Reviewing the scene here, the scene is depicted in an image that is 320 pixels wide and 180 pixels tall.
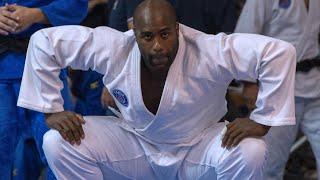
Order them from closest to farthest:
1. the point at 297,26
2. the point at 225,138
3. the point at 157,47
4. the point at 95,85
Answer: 1. the point at 157,47
2. the point at 225,138
3. the point at 297,26
4. the point at 95,85

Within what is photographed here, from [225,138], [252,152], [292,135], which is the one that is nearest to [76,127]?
[225,138]

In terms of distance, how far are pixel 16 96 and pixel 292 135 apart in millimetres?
1298

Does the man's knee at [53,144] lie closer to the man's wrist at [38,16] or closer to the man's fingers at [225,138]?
the man's wrist at [38,16]

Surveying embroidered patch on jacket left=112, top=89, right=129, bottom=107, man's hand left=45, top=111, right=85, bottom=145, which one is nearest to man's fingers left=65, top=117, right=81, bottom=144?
man's hand left=45, top=111, right=85, bottom=145

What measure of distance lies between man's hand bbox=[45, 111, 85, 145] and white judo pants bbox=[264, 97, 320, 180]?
0.95 m

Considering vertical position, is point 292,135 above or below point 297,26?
below

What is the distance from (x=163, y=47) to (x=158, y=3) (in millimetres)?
163

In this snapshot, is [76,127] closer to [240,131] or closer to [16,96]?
[16,96]

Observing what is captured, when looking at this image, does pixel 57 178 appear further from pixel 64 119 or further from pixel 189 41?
pixel 189 41

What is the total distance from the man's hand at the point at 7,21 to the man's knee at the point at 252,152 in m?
0.99

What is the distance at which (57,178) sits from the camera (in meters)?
2.41

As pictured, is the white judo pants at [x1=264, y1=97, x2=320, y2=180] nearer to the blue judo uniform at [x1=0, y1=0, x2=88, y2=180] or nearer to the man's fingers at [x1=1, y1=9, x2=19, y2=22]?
the blue judo uniform at [x1=0, y1=0, x2=88, y2=180]

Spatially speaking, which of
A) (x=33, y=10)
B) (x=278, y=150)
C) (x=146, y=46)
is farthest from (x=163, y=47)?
(x=278, y=150)

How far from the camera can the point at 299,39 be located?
2.85 meters
